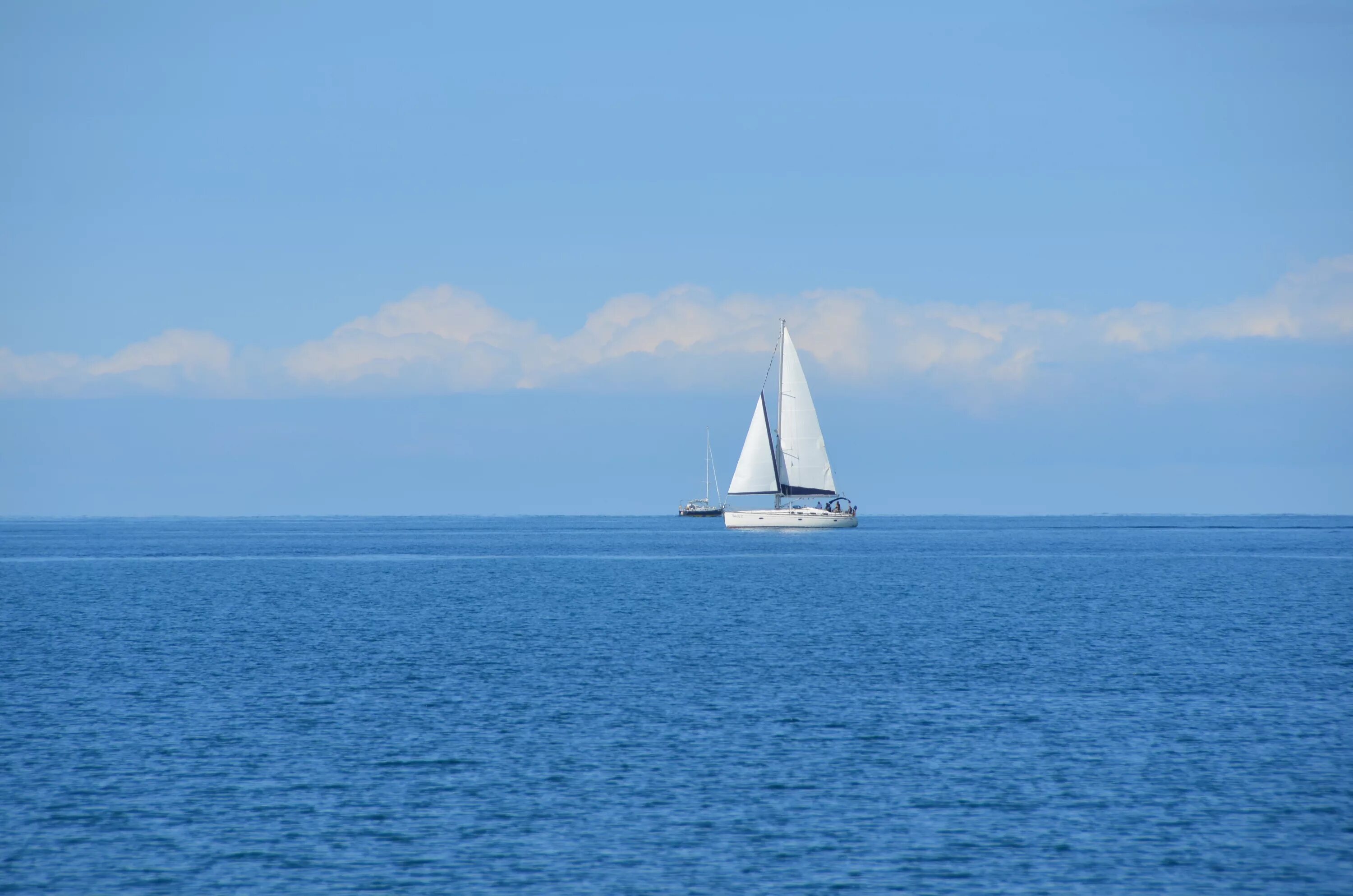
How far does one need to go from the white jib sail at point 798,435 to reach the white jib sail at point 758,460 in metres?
2.23

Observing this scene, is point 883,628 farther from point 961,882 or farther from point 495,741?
point 961,882

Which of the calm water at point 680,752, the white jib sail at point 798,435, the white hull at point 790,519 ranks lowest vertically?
the calm water at point 680,752

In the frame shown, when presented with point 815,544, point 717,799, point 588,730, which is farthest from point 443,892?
point 815,544

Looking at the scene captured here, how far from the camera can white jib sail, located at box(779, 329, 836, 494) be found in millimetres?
174375

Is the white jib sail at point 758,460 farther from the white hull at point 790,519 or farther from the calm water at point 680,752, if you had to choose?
the calm water at point 680,752

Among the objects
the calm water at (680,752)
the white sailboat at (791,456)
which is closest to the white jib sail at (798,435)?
the white sailboat at (791,456)

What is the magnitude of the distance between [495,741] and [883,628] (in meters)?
34.6

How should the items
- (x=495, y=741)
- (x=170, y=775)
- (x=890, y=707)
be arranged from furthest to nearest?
(x=890, y=707) → (x=495, y=741) → (x=170, y=775)

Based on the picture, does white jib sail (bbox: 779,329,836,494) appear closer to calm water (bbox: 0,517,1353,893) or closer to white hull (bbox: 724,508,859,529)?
white hull (bbox: 724,508,859,529)

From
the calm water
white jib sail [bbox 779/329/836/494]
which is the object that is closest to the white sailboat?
white jib sail [bbox 779/329/836/494]

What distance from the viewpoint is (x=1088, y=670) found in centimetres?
5044

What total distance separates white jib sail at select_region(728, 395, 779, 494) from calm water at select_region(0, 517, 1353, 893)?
102 m

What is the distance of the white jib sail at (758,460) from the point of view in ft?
586

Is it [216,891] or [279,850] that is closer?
[216,891]
